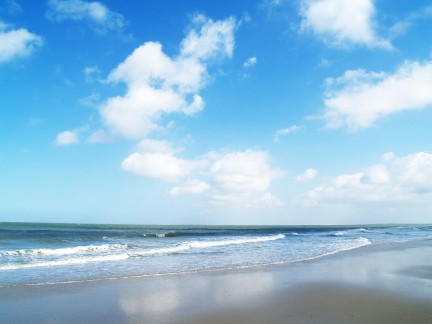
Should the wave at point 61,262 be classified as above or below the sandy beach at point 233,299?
below

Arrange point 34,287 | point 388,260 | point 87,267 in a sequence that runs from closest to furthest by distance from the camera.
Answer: point 34,287 < point 87,267 < point 388,260

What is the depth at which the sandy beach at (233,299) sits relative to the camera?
7965 millimetres

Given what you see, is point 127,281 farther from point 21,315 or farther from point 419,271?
point 419,271

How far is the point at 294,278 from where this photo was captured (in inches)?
519

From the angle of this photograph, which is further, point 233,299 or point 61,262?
point 61,262

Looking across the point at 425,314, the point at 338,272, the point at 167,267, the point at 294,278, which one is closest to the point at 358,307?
the point at 425,314

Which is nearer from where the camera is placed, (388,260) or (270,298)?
(270,298)

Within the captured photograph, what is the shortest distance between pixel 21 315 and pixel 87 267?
25.8ft

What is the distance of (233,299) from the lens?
9672mm

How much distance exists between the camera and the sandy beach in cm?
796

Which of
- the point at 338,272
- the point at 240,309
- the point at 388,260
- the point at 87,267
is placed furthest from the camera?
the point at 388,260

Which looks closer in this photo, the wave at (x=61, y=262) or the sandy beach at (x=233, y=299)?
the sandy beach at (x=233, y=299)

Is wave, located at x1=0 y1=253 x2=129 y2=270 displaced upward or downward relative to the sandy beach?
downward

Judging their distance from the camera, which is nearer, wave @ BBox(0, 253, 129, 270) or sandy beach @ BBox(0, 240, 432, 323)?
sandy beach @ BBox(0, 240, 432, 323)
